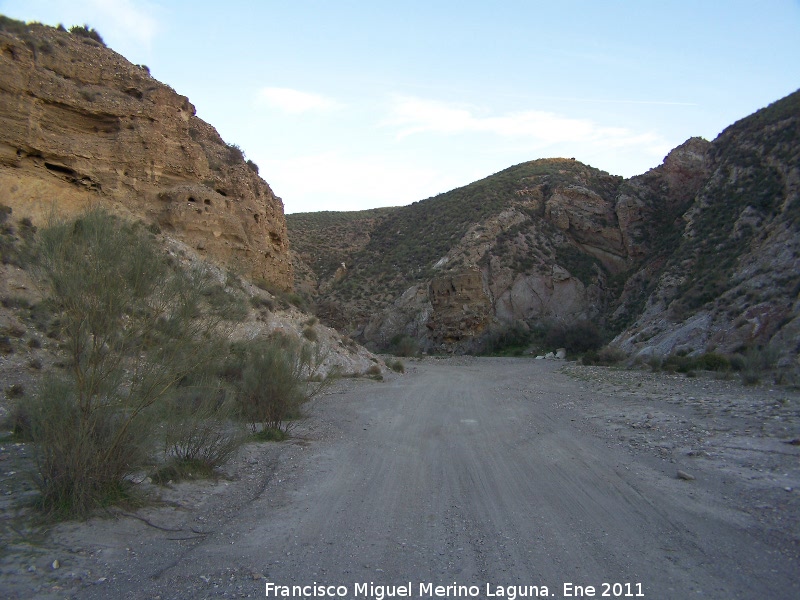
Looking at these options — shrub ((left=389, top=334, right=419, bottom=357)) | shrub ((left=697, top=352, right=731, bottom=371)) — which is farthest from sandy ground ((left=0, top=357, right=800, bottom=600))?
shrub ((left=389, top=334, right=419, bottom=357))

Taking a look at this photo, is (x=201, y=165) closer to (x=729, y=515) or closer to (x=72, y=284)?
(x=72, y=284)

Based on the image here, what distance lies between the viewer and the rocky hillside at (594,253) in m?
28.9

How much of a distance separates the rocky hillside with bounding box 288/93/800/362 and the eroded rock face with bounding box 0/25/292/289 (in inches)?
850

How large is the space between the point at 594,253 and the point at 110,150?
45.3 metres

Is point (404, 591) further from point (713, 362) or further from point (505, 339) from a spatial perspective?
point (505, 339)

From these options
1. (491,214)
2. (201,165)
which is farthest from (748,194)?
(201,165)

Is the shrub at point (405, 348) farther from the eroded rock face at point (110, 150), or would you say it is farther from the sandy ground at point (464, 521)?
the sandy ground at point (464, 521)

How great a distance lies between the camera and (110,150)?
22.2 m

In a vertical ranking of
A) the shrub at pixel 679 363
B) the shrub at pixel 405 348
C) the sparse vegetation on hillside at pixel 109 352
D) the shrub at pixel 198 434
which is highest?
the sparse vegetation on hillside at pixel 109 352

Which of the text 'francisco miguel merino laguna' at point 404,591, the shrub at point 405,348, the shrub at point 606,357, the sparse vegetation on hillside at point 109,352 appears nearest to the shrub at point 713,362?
the shrub at point 606,357

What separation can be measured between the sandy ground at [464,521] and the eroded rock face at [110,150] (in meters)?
10.4

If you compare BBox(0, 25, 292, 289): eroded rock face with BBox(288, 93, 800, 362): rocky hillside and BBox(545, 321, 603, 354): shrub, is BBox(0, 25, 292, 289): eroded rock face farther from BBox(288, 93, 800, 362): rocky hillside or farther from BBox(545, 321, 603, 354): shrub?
BBox(545, 321, 603, 354): shrub

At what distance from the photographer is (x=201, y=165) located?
25.8m

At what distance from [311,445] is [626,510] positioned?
5.99m
